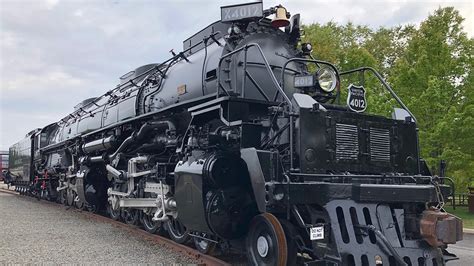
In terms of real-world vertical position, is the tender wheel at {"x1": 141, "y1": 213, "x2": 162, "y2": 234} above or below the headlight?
below

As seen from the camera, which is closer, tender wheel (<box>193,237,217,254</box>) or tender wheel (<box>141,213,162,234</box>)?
tender wheel (<box>193,237,217,254</box>)

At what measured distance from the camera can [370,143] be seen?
5680 mm

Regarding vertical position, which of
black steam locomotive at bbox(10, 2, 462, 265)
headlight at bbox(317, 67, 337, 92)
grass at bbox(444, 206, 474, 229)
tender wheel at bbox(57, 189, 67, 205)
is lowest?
grass at bbox(444, 206, 474, 229)

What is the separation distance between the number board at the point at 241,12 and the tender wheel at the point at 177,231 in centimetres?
359

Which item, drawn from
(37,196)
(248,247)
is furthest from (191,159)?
(37,196)

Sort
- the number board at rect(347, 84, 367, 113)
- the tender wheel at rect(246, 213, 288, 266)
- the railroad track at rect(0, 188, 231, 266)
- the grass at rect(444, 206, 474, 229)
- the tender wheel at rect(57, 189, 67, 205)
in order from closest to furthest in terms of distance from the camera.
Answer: the tender wheel at rect(246, 213, 288, 266) → the number board at rect(347, 84, 367, 113) → the railroad track at rect(0, 188, 231, 266) → the grass at rect(444, 206, 474, 229) → the tender wheel at rect(57, 189, 67, 205)

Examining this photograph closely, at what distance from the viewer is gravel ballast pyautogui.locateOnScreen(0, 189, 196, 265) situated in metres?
6.93

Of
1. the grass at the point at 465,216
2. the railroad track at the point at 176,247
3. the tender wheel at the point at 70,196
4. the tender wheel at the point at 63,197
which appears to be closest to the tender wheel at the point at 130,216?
the railroad track at the point at 176,247

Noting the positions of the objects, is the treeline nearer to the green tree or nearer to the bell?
the green tree

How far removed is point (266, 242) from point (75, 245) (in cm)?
447

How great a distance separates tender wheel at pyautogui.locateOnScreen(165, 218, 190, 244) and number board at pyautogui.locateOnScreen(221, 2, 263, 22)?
3593 millimetres

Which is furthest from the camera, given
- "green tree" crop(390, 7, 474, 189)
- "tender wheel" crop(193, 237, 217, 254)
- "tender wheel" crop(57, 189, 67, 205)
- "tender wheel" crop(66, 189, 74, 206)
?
"tender wheel" crop(57, 189, 67, 205)

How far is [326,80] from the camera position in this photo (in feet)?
21.4

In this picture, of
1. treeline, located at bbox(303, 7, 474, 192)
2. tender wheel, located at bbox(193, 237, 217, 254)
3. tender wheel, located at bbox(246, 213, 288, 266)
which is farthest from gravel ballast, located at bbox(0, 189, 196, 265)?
treeline, located at bbox(303, 7, 474, 192)
